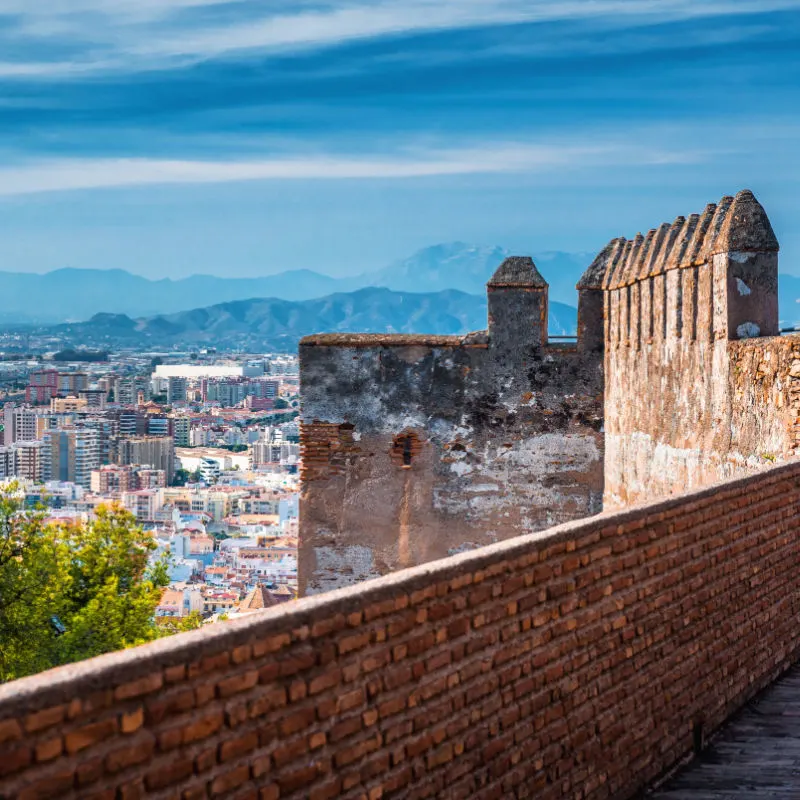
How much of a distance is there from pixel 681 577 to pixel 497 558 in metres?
2.09

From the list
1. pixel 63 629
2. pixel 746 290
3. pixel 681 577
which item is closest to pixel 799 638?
pixel 681 577

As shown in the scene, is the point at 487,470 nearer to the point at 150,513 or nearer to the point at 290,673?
the point at 290,673

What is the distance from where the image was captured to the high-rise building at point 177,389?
14975 centimetres

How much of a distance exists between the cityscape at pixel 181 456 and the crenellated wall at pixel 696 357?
19.1 metres

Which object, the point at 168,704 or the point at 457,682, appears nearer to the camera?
the point at 168,704

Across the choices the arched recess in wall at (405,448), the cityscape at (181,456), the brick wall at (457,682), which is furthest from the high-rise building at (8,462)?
the brick wall at (457,682)

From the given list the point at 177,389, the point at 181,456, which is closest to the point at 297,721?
the point at 181,456

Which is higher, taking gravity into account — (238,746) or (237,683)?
(237,683)

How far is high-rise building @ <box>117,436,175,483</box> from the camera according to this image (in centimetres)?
10969

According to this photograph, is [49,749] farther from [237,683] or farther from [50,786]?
[237,683]

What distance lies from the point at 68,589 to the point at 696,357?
1422 centimetres

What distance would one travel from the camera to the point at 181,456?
12306cm

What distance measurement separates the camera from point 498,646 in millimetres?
5078

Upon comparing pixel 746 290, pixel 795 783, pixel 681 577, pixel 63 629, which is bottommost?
pixel 63 629
